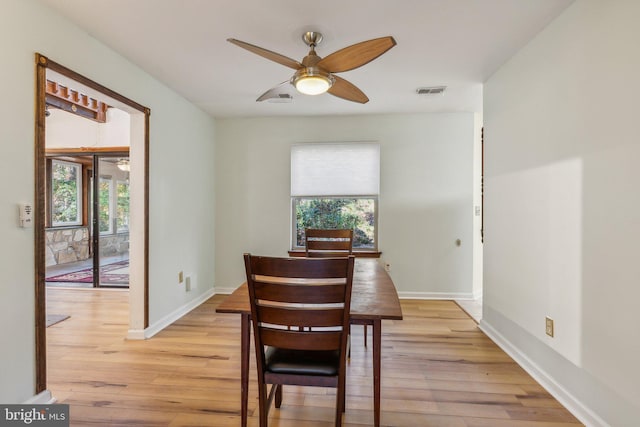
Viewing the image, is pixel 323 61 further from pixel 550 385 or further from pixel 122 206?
pixel 122 206

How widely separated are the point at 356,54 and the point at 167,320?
304cm

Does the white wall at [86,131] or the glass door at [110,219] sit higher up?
the white wall at [86,131]

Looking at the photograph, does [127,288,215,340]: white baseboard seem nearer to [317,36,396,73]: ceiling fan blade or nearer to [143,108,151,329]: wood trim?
[143,108,151,329]: wood trim

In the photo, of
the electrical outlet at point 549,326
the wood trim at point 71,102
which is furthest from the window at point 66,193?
the electrical outlet at point 549,326

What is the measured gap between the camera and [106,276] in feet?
16.1

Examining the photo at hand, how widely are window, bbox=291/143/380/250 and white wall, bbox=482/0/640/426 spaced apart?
1727 millimetres

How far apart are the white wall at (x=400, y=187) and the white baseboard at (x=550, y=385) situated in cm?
134

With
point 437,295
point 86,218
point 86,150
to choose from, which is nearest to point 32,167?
point 86,150

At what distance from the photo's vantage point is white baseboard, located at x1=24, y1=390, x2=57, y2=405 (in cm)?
184

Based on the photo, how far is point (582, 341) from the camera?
184 cm

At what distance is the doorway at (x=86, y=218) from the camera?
464cm

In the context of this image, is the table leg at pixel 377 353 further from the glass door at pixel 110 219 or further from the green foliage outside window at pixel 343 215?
the glass door at pixel 110 219

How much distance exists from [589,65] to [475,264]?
114 inches

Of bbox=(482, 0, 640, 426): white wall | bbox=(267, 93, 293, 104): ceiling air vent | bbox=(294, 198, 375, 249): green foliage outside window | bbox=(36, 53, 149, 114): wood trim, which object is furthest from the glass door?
bbox=(482, 0, 640, 426): white wall
